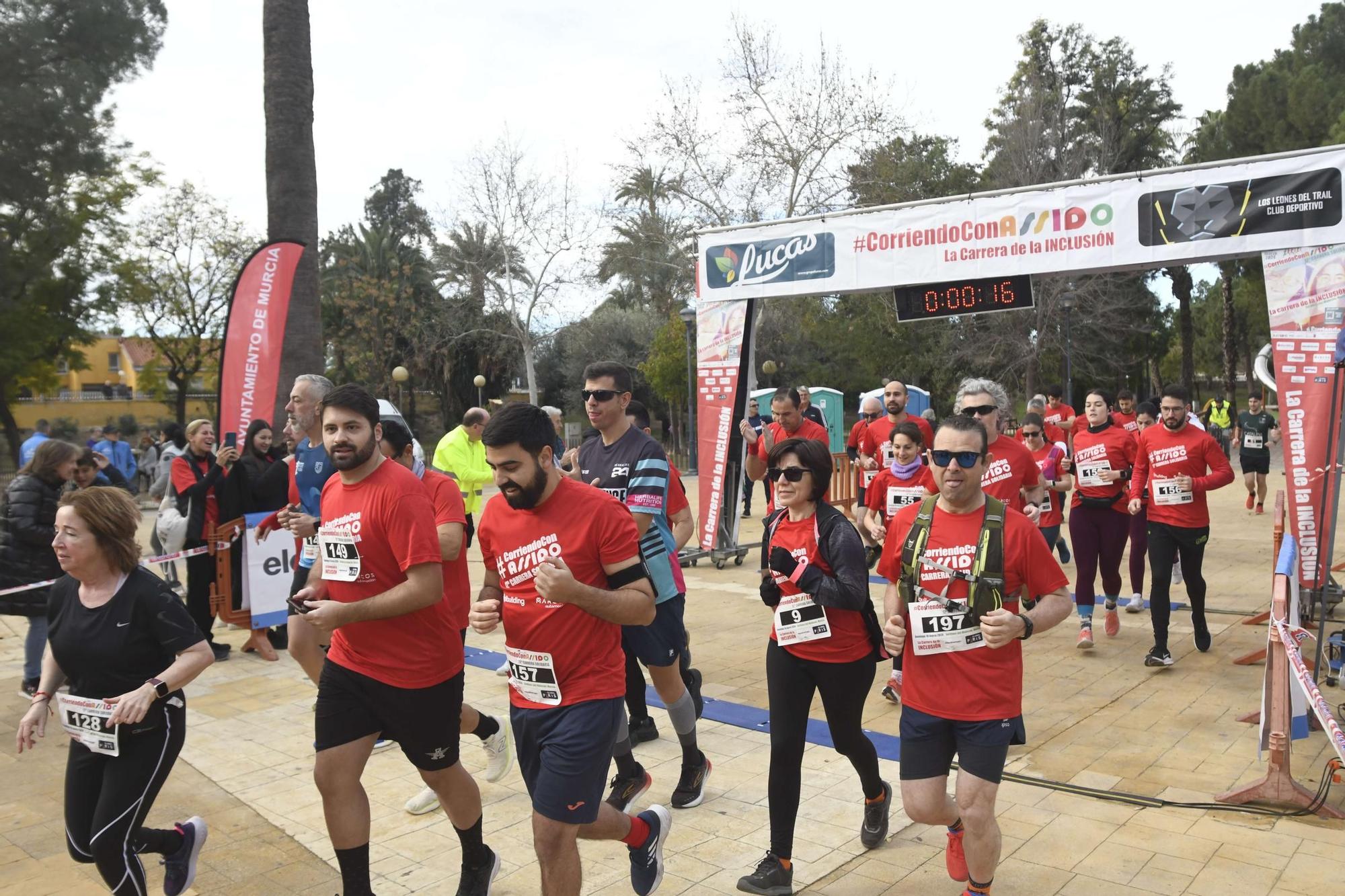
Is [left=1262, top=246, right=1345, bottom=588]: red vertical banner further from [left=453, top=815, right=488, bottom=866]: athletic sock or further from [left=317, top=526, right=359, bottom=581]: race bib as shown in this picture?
[left=317, top=526, right=359, bottom=581]: race bib

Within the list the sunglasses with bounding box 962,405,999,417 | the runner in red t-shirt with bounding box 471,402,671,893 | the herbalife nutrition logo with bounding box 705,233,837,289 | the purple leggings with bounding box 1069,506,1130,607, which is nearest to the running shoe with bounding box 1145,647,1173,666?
the purple leggings with bounding box 1069,506,1130,607

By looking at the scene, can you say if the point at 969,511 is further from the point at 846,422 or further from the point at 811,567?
the point at 846,422

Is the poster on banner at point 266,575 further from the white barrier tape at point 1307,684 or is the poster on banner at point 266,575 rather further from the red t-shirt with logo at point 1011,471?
the white barrier tape at point 1307,684

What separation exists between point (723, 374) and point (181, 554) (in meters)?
6.31

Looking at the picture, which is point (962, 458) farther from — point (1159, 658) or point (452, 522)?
point (1159, 658)

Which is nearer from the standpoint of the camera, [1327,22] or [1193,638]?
[1193,638]

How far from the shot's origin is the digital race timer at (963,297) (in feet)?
32.0

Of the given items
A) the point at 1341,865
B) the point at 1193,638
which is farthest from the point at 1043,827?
the point at 1193,638

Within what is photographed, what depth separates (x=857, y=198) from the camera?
24172mm

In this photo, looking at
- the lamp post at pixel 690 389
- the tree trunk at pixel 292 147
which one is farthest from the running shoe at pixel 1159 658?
the lamp post at pixel 690 389

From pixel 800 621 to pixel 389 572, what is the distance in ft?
5.25

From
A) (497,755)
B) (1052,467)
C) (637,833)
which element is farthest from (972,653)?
(1052,467)

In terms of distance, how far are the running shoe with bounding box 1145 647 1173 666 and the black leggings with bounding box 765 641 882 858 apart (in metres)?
4.29

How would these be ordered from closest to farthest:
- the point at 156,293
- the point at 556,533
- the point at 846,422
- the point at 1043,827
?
the point at 556,533, the point at 1043,827, the point at 156,293, the point at 846,422
